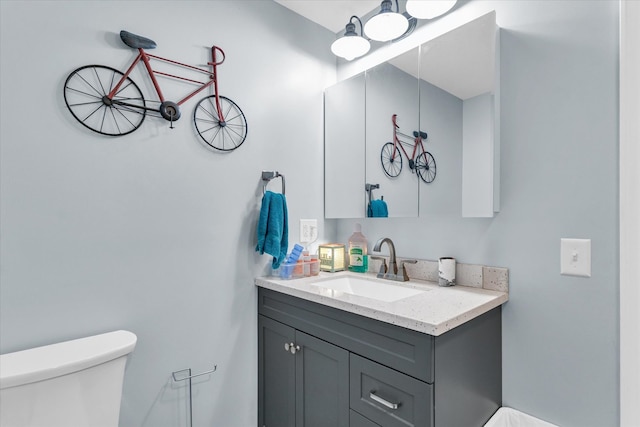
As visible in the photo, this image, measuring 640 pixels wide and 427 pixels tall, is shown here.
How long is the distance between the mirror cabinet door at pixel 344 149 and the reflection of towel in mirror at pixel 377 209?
1.8 inches

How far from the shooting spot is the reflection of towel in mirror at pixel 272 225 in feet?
A: 5.17

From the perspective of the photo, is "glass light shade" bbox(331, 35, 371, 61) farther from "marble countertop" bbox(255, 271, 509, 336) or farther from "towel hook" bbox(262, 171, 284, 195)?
"marble countertop" bbox(255, 271, 509, 336)

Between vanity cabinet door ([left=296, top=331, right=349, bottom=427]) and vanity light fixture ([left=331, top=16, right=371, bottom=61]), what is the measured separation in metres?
1.45

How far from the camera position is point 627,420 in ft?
3.37

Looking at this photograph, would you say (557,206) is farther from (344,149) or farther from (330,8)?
(330,8)

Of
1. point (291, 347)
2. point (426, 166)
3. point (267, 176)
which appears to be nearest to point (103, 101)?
point (267, 176)

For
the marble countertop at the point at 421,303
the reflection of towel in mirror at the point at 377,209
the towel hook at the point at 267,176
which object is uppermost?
the towel hook at the point at 267,176

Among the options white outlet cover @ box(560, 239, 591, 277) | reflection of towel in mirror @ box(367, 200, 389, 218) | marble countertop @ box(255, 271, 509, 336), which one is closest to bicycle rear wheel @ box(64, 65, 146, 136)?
marble countertop @ box(255, 271, 509, 336)

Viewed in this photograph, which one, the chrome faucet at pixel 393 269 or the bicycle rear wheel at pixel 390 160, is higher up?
the bicycle rear wheel at pixel 390 160

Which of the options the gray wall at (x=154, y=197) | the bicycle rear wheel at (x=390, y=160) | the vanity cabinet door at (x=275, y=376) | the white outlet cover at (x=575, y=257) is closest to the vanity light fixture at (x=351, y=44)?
the gray wall at (x=154, y=197)

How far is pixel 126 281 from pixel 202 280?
305 mm

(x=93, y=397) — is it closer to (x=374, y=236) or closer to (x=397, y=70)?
(x=374, y=236)

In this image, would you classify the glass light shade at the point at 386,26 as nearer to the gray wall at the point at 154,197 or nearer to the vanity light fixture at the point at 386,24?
the vanity light fixture at the point at 386,24

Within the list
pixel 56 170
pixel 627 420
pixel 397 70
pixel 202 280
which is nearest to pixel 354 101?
pixel 397 70
